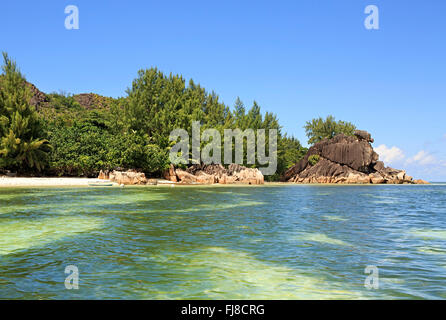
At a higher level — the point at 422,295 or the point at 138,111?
the point at 138,111

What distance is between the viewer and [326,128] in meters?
80.5

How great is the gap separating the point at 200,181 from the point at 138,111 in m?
14.4

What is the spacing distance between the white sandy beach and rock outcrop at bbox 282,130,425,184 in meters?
43.2

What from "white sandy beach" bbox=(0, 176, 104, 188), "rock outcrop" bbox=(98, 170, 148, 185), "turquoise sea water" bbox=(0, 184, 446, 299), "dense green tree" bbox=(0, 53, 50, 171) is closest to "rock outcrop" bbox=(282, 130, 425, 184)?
"rock outcrop" bbox=(98, 170, 148, 185)

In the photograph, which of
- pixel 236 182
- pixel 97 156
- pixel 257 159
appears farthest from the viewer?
pixel 257 159

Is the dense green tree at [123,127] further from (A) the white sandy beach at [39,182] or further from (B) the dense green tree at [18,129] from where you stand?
(A) the white sandy beach at [39,182]

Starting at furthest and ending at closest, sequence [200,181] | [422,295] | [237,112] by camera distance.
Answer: [237,112] < [200,181] < [422,295]

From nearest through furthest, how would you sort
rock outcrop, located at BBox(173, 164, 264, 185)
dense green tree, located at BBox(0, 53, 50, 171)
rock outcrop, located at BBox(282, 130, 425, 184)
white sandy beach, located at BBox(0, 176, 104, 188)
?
white sandy beach, located at BBox(0, 176, 104, 188) → dense green tree, located at BBox(0, 53, 50, 171) → rock outcrop, located at BBox(173, 164, 264, 185) → rock outcrop, located at BBox(282, 130, 425, 184)

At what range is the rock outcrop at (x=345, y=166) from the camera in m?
65.8

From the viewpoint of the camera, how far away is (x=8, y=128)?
36.5 m

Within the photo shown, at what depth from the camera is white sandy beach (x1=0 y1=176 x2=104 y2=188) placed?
112 ft

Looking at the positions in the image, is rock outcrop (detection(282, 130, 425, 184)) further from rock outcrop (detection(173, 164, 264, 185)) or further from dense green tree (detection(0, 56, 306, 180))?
rock outcrop (detection(173, 164, 264, 185))
